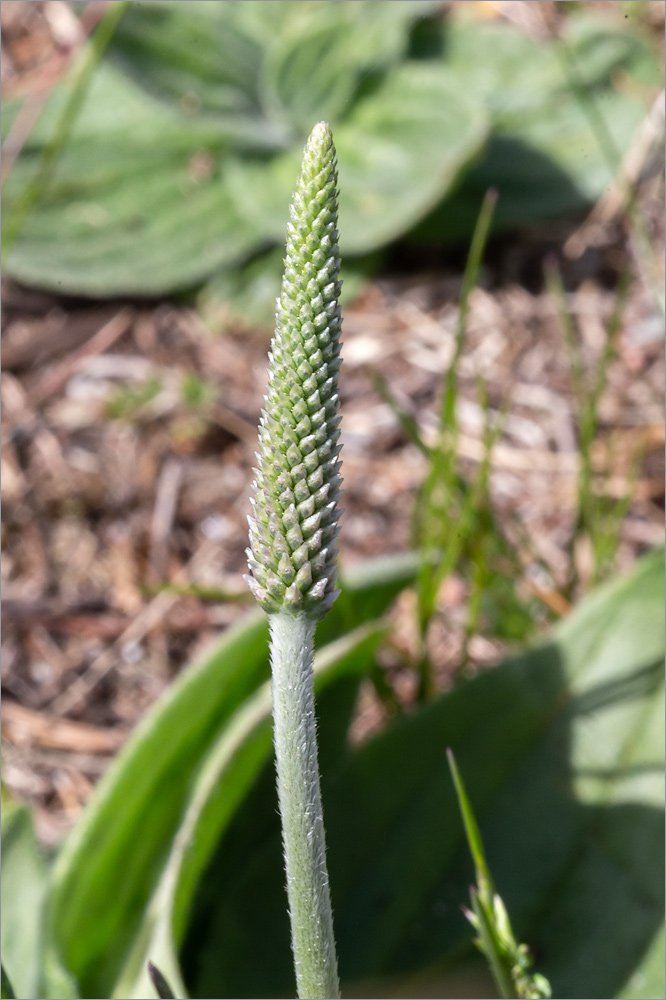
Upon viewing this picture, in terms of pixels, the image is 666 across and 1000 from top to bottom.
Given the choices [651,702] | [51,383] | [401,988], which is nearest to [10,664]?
[51,383]

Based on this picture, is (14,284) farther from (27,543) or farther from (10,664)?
(10,664)

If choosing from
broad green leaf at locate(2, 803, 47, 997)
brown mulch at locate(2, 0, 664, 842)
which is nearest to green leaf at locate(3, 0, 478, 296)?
brown mulch at locate(2, 0, 664, 842)

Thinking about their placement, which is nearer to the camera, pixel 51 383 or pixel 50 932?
pixel 50 932

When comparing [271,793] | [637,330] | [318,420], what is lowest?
[271,793]

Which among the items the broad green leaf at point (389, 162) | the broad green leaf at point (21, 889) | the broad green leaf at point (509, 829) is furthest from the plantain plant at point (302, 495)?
the broad green leaf at point (389, 162)

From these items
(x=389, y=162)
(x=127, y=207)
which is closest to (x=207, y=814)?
(x=389, y=162)

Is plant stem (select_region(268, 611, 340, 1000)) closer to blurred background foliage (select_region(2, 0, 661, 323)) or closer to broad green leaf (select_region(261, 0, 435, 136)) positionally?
blurred background foliage (select_region(2, 0, 661, 323))

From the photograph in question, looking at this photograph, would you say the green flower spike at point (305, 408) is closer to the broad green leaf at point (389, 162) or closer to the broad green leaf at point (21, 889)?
the broad green leaf at point (21, 889)
